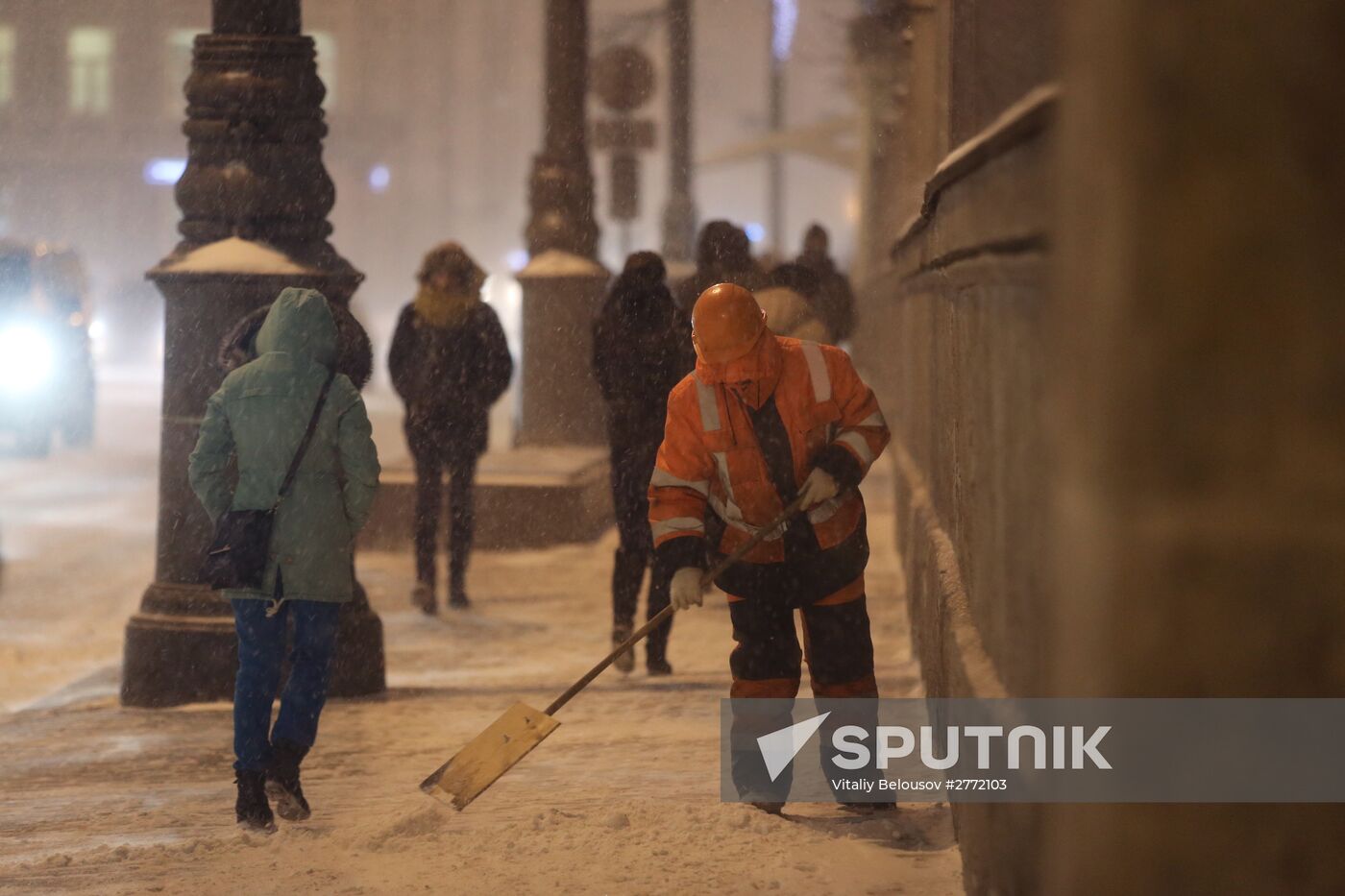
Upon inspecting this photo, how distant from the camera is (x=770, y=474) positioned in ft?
16.1

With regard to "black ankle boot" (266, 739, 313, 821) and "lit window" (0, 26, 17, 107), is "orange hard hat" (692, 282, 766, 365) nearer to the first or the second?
"black ankle boot" (266, 739, 313, 821)

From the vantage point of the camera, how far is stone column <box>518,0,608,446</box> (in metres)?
13.8

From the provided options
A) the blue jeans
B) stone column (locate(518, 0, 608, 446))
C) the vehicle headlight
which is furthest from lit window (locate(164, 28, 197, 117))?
the blue jeans

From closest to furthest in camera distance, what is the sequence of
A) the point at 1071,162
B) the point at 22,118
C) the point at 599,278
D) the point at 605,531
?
the point at 1071,162
the point at 605,531
the point at 599,278
the point at 22,118

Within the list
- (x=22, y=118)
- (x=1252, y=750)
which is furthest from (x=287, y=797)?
(x=22, y=118)

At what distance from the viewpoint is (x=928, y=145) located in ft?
27.8

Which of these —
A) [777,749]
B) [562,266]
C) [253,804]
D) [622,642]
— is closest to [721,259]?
[622,642]

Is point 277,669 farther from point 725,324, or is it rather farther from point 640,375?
point 640,375

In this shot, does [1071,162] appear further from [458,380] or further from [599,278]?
[599,278]

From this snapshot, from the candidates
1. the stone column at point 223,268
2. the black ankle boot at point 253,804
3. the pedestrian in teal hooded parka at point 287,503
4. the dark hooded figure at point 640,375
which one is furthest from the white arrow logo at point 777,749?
the stone column at point 223,268

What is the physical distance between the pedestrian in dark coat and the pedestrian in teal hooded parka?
355 cm

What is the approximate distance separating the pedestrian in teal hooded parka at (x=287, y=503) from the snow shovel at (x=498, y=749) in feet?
1.51

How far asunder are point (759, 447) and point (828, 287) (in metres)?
6.70

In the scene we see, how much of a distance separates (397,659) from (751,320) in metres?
3.91
